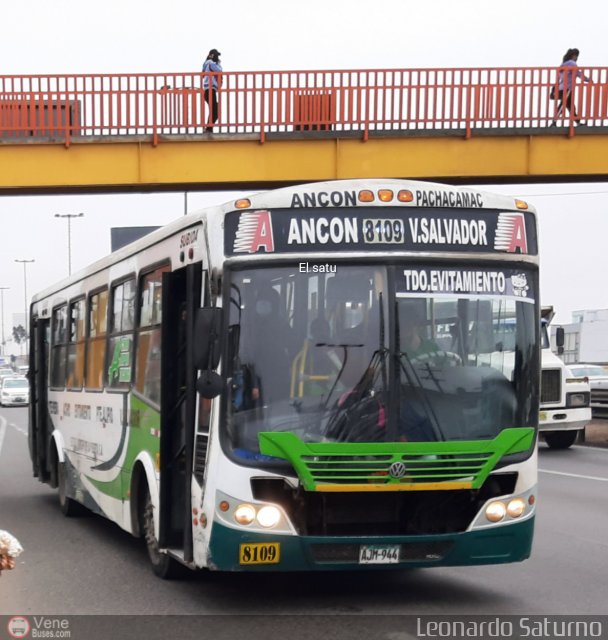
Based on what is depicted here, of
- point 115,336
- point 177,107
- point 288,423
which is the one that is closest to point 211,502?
point 288,423

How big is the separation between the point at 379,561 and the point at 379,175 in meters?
13.2

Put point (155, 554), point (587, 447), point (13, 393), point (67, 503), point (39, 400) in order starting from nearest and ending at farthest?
point (155, 554)
point (67, 503)
point (39, 400)
point (587, 447)
point (13, 393)

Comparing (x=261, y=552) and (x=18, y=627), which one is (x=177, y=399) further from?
(x=18, y=627)

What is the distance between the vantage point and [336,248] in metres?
8.17

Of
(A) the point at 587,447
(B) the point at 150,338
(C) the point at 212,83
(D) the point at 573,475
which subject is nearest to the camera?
(B) the point at 150,338

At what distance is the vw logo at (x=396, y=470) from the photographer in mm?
7809

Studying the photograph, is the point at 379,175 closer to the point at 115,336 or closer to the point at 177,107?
the point at 177,107

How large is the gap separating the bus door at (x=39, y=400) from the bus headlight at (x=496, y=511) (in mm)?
8324

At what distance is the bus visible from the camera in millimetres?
7836

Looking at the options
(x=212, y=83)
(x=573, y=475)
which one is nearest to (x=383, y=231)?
(x=573, y=475)

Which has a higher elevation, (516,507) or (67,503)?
(516,507)

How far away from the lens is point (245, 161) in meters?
20.3

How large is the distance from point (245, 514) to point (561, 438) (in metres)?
17.6

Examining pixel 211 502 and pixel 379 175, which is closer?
pixel 211 502
